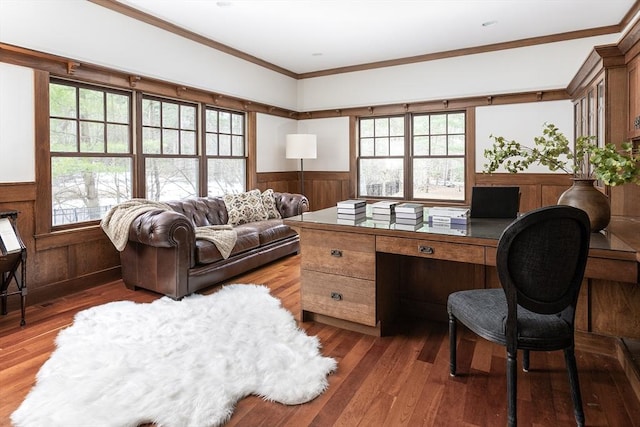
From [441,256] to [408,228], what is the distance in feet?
0.90

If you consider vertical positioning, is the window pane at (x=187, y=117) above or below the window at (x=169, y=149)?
above

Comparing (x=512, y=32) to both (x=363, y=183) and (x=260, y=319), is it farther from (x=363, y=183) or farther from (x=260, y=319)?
(x=260, y=319)

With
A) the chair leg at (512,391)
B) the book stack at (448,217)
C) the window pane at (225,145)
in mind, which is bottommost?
the chair leg at (512,391)

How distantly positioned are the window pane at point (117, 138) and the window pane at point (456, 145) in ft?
14.4

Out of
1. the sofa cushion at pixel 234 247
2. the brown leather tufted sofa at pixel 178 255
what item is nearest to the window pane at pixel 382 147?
the brown leather tufted sofa at pixel 178 255

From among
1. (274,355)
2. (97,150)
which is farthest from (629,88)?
(97,150)

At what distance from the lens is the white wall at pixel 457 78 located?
4977 mm

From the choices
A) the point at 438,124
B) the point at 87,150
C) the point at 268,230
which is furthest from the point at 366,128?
the point at 87,150

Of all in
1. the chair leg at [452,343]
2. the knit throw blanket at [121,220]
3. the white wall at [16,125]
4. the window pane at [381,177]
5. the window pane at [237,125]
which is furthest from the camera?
the window pane at [381,177]

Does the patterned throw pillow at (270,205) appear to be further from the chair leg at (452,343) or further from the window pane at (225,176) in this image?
the chair leg at (452,343)

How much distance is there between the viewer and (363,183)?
21.9ft

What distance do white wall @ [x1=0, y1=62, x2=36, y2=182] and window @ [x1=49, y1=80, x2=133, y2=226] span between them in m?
0.24

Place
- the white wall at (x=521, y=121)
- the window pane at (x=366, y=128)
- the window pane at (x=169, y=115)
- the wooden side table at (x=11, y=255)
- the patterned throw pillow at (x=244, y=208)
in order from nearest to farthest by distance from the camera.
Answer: the wooden side table at (x=11, y=255) < the window pane at (x=169, y=115) < the patterned throw pillow at (x=244, y=208) < the white wall at (x=521, y=121) < the window pane at (x=366, y=128)

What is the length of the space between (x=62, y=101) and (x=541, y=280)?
4095mm
